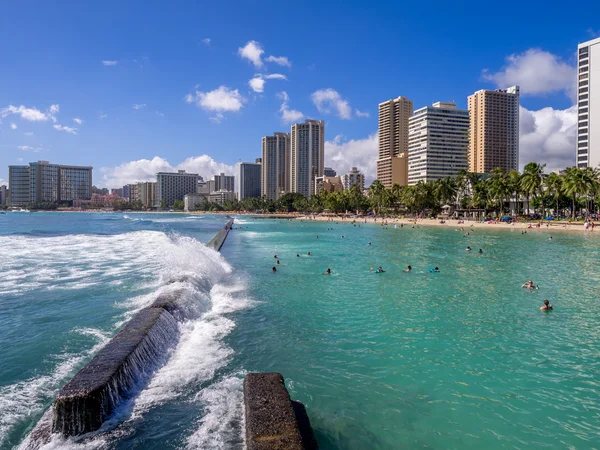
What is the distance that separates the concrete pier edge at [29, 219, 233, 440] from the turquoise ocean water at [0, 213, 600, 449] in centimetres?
32

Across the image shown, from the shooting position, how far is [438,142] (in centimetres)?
18838

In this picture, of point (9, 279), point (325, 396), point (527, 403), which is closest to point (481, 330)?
point (527, 403)

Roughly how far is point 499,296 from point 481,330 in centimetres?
703

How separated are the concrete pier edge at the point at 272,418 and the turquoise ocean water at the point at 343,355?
1.92 feet

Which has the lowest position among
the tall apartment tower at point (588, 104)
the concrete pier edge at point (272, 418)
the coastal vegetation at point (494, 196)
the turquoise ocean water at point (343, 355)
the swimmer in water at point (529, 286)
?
the turquoise ocean water at point (343, 355)

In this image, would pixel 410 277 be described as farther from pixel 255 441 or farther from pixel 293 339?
pixel 255 441

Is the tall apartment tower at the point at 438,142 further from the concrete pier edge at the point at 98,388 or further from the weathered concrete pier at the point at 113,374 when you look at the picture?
the concrete pier edge at the point at 98,388

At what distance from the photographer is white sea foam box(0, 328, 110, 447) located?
8.42 metres

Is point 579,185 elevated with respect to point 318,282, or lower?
elevated

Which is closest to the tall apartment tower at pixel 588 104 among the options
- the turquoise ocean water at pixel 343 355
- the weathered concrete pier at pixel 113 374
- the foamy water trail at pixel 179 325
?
the turquoise ocean water at pixel 343 355

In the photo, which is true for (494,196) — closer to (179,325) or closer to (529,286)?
(529,286)

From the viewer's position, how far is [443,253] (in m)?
40.2

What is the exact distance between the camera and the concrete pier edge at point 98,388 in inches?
301

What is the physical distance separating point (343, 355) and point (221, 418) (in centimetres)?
479
